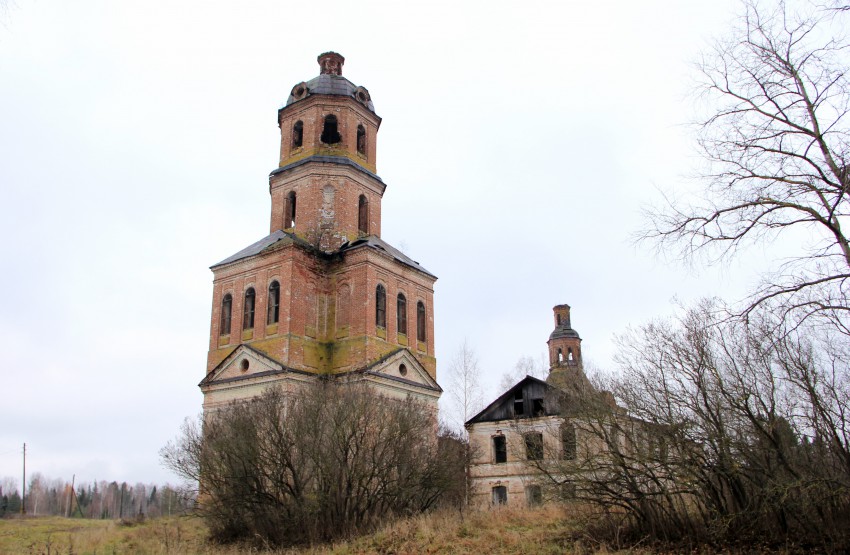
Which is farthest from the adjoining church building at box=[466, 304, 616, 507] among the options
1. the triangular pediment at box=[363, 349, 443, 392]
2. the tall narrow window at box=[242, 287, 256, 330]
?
the tall narrow window at box=[242, 287, 256, 330]

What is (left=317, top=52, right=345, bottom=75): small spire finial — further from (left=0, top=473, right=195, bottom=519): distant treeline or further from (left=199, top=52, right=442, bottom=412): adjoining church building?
(left=0, top=473, right=195, bottom=519): distant treeline

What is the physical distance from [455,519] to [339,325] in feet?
37.7

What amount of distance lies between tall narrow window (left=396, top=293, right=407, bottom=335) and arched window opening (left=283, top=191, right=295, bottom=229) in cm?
551

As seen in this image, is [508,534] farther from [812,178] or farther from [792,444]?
[812,178]

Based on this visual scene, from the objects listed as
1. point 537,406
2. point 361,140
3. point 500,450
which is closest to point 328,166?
point 361,140

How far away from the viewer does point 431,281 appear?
2867cm

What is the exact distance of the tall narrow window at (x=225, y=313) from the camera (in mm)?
25984

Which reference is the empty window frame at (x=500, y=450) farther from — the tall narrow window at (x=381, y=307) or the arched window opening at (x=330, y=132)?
the arched window opening at (x=330, y=132)

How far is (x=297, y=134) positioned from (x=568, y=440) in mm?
19246

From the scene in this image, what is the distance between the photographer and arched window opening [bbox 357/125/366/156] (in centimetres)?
2917

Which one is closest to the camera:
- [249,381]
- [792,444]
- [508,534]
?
[792,444]

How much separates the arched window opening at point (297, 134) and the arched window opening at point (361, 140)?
2.44m

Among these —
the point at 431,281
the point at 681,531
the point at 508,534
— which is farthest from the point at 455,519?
the point at 431,281

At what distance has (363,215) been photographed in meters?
28.5
